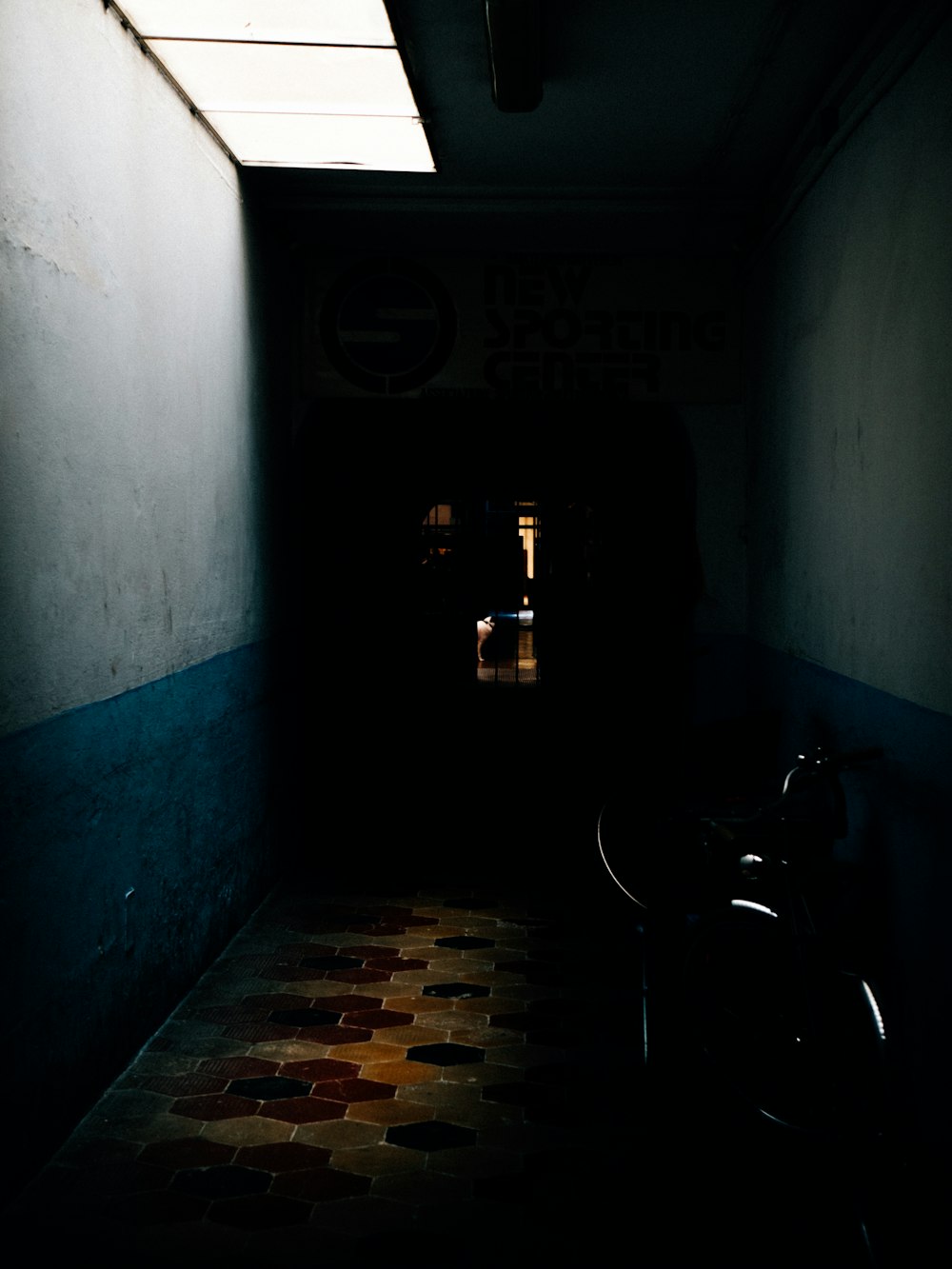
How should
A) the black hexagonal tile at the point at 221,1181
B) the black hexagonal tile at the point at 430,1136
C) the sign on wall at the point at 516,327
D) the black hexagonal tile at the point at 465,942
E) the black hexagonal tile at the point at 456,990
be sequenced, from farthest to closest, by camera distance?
the sign on wall at the point at 516,327
the black hexagonal tile at the point at 465,942
the black hexagonal tile at the point at 456,990
the black hexagonal tile at the point at 430,1136
the black hexagonal tile at the point at 221,1181

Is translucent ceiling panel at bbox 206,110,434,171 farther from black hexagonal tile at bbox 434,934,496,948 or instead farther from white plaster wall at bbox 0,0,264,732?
black hexagonal tile at bbox 434,934,496,948

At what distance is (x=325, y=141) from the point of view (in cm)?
524

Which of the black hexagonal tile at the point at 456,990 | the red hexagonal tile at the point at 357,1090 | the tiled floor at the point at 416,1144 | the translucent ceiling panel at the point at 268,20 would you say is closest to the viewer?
the tiled floor at the point at 416,1144

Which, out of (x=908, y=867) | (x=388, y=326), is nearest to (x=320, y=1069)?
(x=908, y=867)

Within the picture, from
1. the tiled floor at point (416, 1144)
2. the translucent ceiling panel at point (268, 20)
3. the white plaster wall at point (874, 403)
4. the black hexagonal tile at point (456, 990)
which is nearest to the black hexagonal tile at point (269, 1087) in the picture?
the tiled floor at point (416, 1144)

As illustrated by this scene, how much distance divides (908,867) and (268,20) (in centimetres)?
381

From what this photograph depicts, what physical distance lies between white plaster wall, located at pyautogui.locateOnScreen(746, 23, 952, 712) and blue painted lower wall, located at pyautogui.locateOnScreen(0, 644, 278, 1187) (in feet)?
9.13

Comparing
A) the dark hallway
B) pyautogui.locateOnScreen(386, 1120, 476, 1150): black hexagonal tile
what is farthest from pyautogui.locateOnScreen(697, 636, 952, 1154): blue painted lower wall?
pyautogui.locateOnScreen(386, 1120, 476, 1150): black hexagonal tile

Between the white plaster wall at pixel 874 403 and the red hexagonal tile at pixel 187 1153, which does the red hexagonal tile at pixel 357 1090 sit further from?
the white plaster wall at pixel 874 403

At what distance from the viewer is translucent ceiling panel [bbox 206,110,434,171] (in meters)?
5.02

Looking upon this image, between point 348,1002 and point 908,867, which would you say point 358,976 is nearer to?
point 348,1002

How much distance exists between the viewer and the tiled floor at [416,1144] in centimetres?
298

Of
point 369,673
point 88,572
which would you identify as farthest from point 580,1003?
point 369,673

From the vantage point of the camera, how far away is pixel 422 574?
791 centimetres
